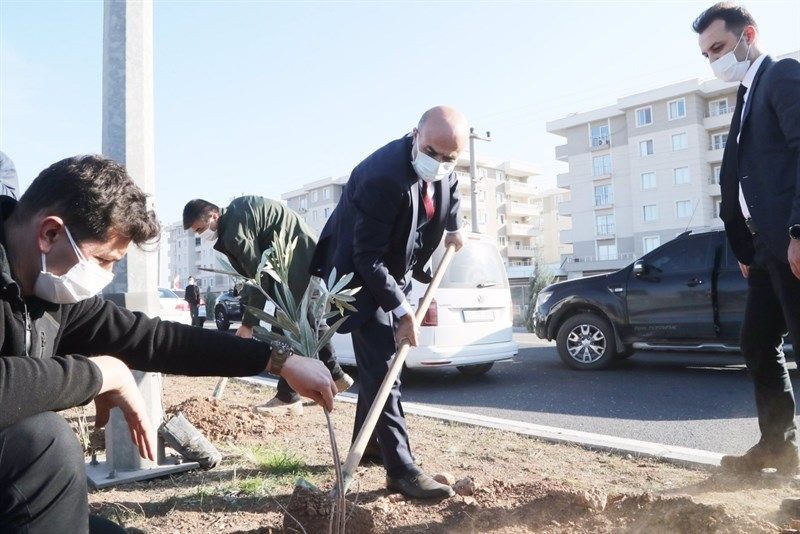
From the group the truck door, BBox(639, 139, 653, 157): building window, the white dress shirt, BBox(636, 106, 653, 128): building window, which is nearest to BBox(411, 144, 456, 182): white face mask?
the white dress shirt

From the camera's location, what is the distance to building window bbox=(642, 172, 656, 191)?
153 ft

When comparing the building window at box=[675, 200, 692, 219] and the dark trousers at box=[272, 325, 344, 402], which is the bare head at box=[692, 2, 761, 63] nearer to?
the dark trousers at box=[272, 325, 344, 402]

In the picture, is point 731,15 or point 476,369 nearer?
point 731,15

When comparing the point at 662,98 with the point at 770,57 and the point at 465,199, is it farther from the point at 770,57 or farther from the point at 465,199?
the point at 770,57

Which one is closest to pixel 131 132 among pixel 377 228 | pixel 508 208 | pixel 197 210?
pixel 197 210

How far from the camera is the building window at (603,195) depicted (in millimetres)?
49969

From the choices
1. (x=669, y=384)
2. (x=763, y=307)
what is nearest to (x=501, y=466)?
(x=763, y=307)

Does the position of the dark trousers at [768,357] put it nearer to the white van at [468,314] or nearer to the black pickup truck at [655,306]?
the white van at [468,314]

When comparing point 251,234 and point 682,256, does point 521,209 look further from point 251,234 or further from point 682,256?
point 251,234

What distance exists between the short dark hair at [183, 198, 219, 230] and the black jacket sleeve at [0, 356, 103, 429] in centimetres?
316

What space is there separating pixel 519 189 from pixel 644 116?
28313mm

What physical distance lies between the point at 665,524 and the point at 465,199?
67270 mm

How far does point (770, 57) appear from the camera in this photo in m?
2.91

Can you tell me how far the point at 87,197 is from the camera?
5.31 ft
